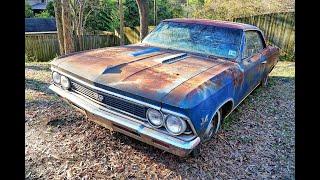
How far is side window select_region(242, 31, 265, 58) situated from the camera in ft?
14.8

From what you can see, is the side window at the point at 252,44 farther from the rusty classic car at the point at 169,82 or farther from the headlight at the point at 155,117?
the headlight at the point at 155,117

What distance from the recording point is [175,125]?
281cm

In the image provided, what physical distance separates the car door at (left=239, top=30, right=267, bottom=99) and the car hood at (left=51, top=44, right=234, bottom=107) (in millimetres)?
549

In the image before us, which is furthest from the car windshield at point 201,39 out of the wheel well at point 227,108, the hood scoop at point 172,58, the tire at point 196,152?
the tire at point 196,152

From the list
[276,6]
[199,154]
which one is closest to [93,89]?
[199,154]

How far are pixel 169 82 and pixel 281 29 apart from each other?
33.0ft

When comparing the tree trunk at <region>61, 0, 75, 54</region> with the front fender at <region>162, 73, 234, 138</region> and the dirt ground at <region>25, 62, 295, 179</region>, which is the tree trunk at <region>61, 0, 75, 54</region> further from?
the front fender at <region>162, 73, 234, 138</region>

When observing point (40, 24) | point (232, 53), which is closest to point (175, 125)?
point (232, 53)

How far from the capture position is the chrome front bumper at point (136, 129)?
2.81 meters

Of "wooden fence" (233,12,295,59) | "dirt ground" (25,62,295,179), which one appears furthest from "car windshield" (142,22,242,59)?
"wooden fence" (233,12,295,59)

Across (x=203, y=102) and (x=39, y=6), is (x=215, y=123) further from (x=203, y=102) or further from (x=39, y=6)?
(x=39, y=6)

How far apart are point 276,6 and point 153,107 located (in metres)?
13.8

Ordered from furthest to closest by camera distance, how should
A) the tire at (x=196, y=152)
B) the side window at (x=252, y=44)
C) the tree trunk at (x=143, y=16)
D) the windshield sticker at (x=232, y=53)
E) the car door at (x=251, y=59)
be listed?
the tree trunk at (x=143, y=16) < the side window at (x=252, y=44) < the car door at (x=251, y=59) < the windshield sticker at (x=232, y=53) < the tire at (x=196, y=152)
